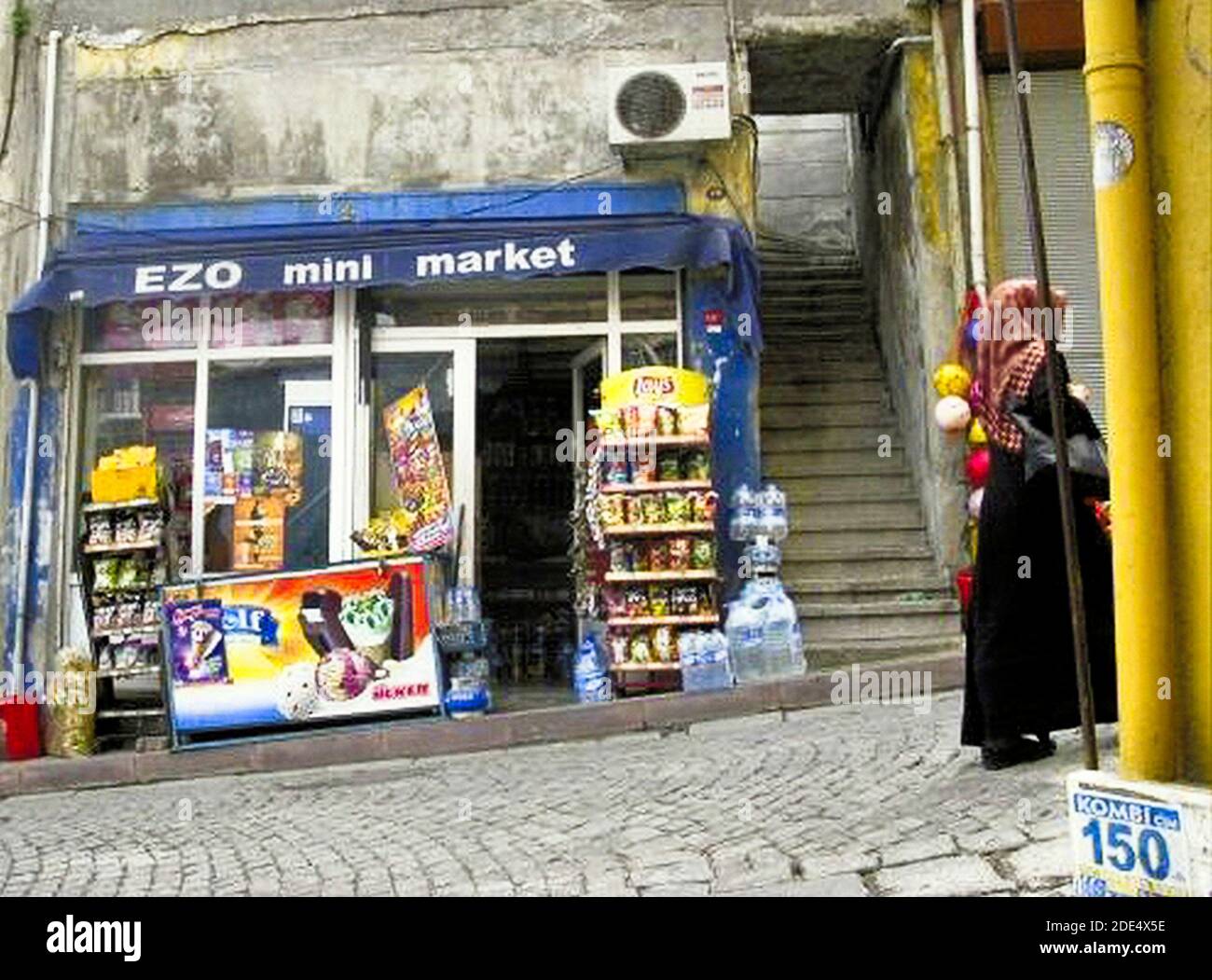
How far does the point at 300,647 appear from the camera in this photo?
7.67 metres

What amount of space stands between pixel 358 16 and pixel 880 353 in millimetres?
5586

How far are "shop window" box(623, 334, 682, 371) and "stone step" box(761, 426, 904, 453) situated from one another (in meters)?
1.64

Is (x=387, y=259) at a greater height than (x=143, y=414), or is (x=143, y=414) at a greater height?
(x=387, y=259)

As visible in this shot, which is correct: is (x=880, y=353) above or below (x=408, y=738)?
above

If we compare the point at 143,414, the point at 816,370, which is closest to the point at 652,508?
the point at 816,370

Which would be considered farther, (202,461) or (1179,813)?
(202,461)

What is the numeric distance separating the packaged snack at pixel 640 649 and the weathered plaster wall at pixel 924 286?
2.46 meters

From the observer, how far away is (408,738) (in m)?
7.41

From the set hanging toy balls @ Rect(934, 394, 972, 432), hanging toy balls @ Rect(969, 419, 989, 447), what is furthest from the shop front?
hanging toy balls @ Rect(934, 394, 972, 432)

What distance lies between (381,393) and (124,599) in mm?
2366

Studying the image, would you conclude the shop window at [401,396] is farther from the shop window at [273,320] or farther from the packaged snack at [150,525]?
the packaged snack at [150,525]
